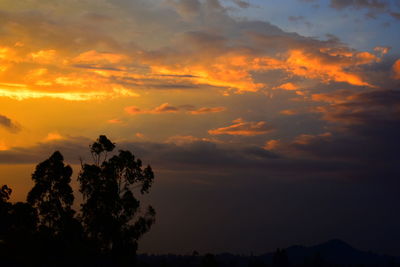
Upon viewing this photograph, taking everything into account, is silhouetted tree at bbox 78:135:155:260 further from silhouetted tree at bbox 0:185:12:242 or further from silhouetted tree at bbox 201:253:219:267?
silhouetted tree at bbox 201:253:219:267

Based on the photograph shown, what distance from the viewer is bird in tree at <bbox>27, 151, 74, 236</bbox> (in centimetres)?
5372

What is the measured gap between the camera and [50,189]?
54031 mm

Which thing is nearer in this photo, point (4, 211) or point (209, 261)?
point (4, 211)

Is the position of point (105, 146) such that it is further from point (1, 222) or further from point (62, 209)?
point (1, 222)

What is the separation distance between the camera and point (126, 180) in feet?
187

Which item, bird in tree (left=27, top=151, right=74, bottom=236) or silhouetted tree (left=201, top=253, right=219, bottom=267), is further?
silhouetted tree (left=201, top=253, right=219, bottom=267)

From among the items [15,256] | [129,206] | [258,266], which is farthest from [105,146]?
[258,266]

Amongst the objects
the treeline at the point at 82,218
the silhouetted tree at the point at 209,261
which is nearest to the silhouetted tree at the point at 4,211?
the treeline at the point at 82,218

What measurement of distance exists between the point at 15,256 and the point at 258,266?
135 m

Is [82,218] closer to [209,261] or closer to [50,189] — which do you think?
[50,189]

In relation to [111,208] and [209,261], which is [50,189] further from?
[209,261]

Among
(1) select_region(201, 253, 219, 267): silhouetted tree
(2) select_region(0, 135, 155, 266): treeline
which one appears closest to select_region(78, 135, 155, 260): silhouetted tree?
(2) select_region(0, 135, 155, 266): treeline

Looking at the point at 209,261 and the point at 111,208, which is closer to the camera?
the point at 111,208

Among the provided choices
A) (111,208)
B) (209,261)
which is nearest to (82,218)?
(111,208)
